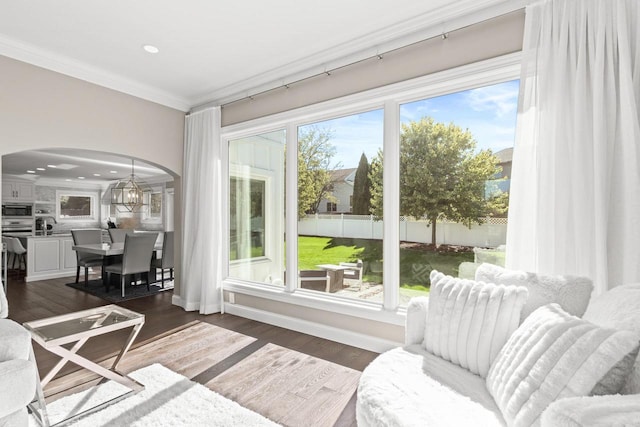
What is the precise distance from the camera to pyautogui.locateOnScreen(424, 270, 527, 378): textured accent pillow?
1.48m

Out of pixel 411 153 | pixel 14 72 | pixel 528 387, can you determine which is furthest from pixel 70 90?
pixel 528 387

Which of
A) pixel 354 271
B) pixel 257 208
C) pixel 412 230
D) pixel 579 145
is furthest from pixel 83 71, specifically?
pixel 579 145

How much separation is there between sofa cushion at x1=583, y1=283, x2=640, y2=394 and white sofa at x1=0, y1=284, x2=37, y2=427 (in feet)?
7.90

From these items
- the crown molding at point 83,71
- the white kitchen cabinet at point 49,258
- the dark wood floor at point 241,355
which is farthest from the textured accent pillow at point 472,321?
the white kitchen cabinet at point 49,258

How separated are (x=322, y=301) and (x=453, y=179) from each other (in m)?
1.67

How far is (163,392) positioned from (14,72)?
318 centimetres

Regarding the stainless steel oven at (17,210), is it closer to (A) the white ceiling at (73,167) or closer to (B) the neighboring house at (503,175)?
(A) the white ceiling at (73,167)

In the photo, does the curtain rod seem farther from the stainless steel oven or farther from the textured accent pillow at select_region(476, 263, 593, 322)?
the stainless steel oven

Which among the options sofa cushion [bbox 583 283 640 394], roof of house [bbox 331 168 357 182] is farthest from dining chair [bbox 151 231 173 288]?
sofa cushion [bbox 583 283 640 394]

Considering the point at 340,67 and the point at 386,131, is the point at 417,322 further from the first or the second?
the point at 340,67

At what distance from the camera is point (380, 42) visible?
9.38ft

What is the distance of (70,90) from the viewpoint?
3.40 meters

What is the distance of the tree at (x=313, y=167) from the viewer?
11.3ft

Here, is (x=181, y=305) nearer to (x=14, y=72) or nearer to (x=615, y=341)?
(x=14, y=72)
